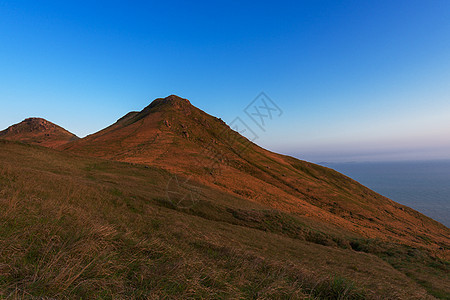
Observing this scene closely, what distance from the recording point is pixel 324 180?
83.1 metres

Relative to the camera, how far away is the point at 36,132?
116 meters

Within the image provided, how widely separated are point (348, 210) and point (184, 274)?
206ft

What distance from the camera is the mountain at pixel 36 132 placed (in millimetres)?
105250

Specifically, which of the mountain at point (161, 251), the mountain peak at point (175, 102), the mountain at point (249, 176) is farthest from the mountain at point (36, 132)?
the mountain at point (161, 251)

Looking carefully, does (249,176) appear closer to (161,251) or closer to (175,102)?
(161,251)

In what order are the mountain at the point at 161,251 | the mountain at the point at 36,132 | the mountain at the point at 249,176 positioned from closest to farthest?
the mountain at the point at 161,251 → the mountain at the point at 249,176 → the mountain at the point at 36,132

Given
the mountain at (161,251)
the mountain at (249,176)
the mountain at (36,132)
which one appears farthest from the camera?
the mountain at (36,132)

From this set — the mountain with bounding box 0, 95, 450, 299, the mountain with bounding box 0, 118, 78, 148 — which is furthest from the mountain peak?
the mountain with bounding box 0, 95, 450, 299

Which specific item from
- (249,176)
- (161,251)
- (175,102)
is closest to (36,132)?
(175,102)

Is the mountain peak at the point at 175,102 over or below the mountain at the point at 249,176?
over

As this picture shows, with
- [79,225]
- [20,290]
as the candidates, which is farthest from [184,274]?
[79,225]

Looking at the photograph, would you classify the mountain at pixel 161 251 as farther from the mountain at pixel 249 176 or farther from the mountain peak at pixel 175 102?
the mountain peak at pixel 175 102

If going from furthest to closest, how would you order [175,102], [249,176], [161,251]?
[175,102] → [249,176] → [161,251]

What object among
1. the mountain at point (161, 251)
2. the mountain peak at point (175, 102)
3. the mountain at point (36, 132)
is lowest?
the mountain at point (161, 251)
